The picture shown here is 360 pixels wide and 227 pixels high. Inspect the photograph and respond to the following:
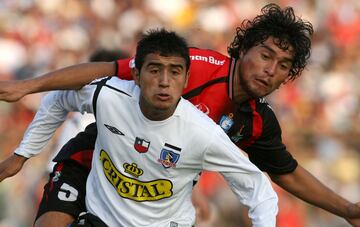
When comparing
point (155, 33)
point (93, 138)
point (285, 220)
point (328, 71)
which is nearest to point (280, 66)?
point (155, 33)

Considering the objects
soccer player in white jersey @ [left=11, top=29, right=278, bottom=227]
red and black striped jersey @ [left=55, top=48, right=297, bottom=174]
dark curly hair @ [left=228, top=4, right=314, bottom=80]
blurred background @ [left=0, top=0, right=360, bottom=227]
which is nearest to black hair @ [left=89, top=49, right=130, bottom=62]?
dark curly hair @ [left=228, top=4, right=314, bottom=80]

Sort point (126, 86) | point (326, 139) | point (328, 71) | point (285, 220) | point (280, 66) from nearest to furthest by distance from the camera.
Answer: point (126, 86) → point (280, 66) → point (285, 220) → point (326, 139) → point (328, 71)

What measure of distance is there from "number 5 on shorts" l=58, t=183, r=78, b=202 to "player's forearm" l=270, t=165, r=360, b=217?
1364 millimetres

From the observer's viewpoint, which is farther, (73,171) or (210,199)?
(210,199)

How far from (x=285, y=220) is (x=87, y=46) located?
4.87 metres

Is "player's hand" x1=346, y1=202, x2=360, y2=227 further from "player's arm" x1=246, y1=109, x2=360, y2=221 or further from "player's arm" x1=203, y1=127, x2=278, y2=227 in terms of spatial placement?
"player's arm" x1=203, y1=127, x2=278, y2=227

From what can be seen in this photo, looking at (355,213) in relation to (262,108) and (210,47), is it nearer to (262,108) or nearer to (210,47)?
(262,108)

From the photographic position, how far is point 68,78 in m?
4.99

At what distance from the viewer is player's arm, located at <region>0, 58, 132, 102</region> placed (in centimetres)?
481

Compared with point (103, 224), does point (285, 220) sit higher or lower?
higher

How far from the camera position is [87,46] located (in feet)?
42.7

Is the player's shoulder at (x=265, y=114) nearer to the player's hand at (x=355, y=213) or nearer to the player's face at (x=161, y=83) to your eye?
the player's face at (x=161, y=83)

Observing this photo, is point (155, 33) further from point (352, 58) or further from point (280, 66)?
point (352, 58)

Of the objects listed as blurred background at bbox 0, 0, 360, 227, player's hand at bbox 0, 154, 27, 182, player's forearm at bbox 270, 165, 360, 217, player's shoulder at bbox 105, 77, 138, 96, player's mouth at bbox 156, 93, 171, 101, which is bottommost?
player's hand at bbox 0, 154, 27, 182
